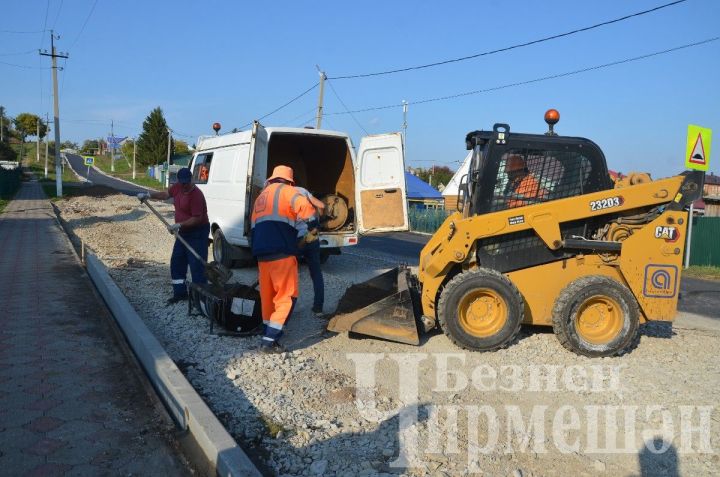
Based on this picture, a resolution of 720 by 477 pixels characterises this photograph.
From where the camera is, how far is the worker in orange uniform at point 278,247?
17.3ft

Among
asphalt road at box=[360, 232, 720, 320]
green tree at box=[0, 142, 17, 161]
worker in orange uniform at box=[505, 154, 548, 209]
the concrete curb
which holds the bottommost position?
asphalt road at box=[360, 232, 720, 320]

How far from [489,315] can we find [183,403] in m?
3.04

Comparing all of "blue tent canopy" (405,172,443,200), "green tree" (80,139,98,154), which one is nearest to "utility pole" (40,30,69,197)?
"blue tent canopy" (405,172,443,200)

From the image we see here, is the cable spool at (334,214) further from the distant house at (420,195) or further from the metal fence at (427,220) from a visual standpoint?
the distant house at (420,195)

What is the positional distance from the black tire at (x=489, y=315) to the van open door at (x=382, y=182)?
10.1ft

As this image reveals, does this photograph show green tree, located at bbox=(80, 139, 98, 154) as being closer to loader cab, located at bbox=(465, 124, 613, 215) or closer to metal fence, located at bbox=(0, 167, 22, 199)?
metal fence, located at bbox=(0, 167, 22, 199)

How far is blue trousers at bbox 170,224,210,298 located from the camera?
703cm

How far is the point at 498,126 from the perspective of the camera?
5867mm

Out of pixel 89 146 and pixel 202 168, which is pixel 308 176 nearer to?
pixel 202 168

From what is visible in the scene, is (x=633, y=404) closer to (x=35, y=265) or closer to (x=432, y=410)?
(x=432, y=410)

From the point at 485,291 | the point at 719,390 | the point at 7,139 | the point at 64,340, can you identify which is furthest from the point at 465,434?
the point at 7,139

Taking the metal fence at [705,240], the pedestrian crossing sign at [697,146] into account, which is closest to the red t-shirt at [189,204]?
the pedestrian crossing sign at [697,146]

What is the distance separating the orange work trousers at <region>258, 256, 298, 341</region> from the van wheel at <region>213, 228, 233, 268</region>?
4562 mm

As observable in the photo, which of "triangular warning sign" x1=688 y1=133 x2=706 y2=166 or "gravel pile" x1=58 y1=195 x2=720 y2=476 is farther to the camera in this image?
"triangular warning sign" x1=688 y1=133 x2=706 y2=166
